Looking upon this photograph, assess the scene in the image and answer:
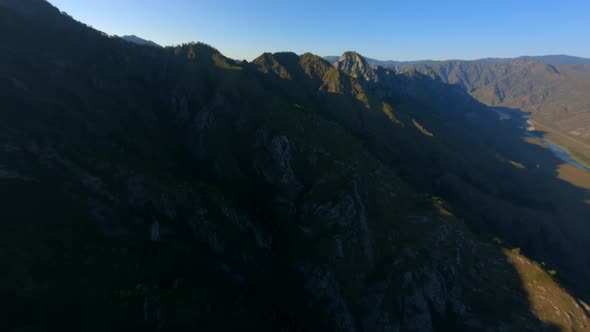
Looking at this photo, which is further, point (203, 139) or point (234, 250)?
point (203, 139)

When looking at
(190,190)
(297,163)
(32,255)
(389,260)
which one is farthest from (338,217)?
(32,255)

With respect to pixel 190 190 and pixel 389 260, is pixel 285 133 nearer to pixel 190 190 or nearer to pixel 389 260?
pixel 190 190

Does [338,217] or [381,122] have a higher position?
[381,122]

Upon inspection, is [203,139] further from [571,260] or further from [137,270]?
[571,260]

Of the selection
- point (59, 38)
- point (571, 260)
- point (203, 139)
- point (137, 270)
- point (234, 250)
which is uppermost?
point (59, 38)

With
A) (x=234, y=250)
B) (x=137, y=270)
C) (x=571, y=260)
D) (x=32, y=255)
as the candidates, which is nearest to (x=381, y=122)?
(x=571, y=260)

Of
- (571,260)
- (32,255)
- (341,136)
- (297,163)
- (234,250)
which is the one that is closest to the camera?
(32,255)

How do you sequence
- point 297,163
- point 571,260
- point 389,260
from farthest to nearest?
point 571,260, point 297,163, point 389,260
